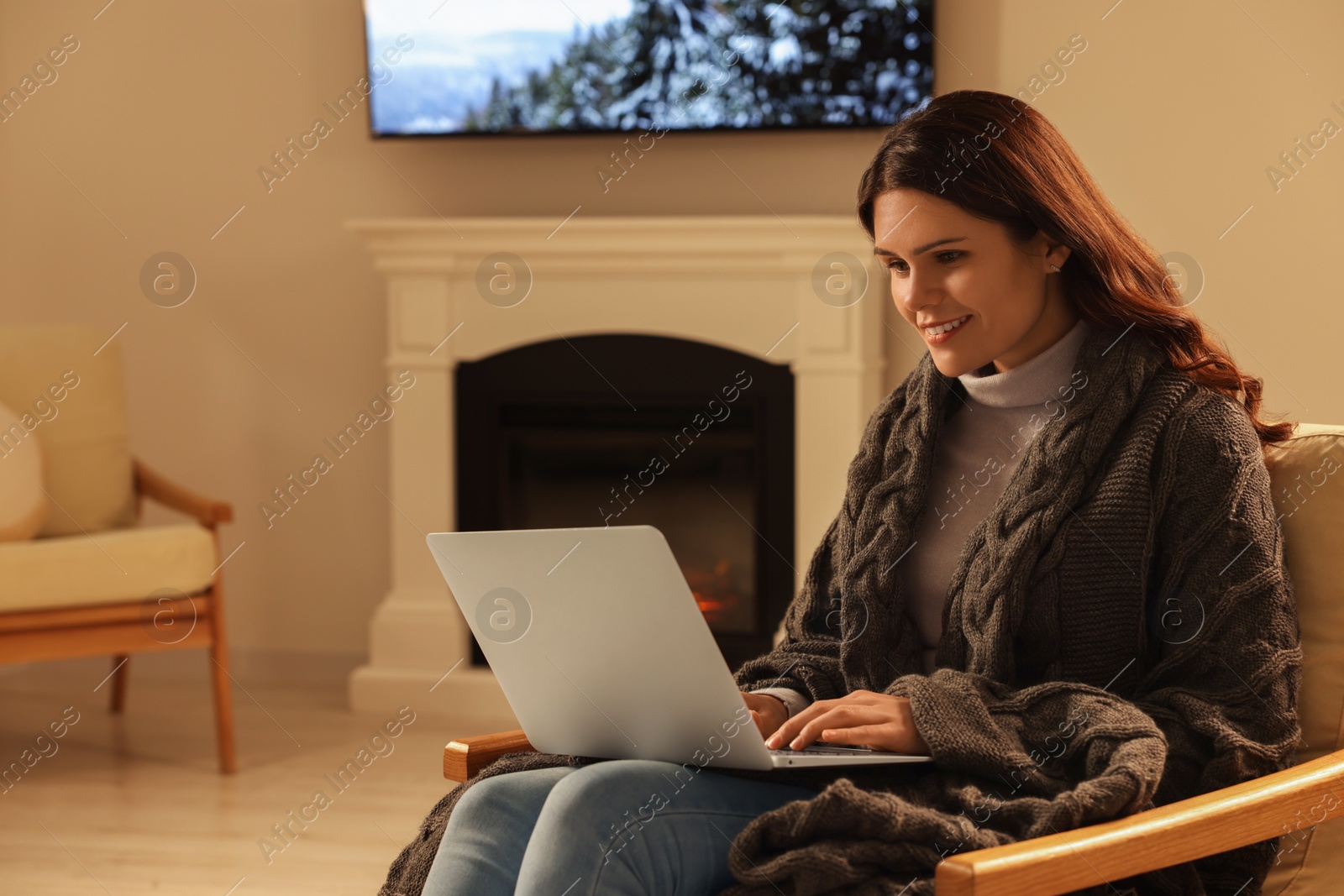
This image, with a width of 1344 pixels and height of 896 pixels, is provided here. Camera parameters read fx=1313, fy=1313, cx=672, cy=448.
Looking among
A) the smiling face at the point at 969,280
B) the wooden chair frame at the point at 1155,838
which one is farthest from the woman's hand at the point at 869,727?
the smiling face at the point at 969,280

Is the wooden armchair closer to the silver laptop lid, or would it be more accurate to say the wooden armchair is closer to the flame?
the silver laptop lid

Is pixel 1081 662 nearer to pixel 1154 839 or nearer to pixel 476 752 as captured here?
pixel 1154 839

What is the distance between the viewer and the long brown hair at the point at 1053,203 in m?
1.33

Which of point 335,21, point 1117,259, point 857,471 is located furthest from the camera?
point 335,21

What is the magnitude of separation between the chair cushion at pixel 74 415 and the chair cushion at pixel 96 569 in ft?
1.10

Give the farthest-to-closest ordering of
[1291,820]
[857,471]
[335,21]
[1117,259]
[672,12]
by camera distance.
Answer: [335,21] < [672,12] < [857,471] < [1117,259] < [1291,820]

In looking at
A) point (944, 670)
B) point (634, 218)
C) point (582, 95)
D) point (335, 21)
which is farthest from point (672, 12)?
point (944, 670)

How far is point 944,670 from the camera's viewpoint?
4.04 feet

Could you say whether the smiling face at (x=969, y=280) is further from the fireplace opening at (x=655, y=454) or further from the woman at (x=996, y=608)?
the fireplace opening at (x=655, y=454)

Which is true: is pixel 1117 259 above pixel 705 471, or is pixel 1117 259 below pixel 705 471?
above

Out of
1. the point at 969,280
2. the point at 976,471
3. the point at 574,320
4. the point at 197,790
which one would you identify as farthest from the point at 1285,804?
the point at 574,320

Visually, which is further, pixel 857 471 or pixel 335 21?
pixel 335 21

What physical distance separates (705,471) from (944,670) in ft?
6.93

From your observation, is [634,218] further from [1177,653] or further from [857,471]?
[1177,653]
